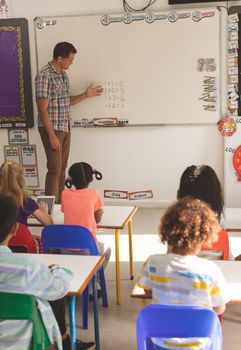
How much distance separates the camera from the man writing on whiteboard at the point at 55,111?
5.20 metres

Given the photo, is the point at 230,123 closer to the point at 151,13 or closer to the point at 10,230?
the point at 151,13

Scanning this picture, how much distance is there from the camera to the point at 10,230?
2.03 m

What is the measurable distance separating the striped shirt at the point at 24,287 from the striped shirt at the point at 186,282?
398mm

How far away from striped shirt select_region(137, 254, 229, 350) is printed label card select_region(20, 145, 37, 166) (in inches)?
165

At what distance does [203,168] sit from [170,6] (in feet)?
9.99

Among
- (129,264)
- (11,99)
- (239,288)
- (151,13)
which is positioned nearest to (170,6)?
(151,13)

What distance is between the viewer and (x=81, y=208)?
320cm

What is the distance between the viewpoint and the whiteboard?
17.7ft

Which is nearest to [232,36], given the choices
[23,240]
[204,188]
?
[204,188]

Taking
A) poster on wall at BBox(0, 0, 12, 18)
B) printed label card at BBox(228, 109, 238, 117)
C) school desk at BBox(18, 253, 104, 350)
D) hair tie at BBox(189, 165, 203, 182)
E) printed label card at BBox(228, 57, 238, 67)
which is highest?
poster on wall at BBox(0, 0, 12, 18)

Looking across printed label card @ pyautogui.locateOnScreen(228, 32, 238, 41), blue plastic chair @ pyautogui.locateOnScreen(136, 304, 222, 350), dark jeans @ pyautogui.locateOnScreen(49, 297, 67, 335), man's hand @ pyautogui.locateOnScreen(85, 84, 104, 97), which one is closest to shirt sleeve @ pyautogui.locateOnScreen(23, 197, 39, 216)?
dark jeans @ pyautogui.locateOnScreen(49, 297, 67, 335)

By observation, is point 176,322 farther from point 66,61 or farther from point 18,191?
point 66,61

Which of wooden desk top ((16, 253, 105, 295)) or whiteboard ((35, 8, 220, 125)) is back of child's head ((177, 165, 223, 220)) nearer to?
wooden desk top ((16, 253, 105, 295))

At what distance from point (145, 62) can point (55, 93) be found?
1009mm
